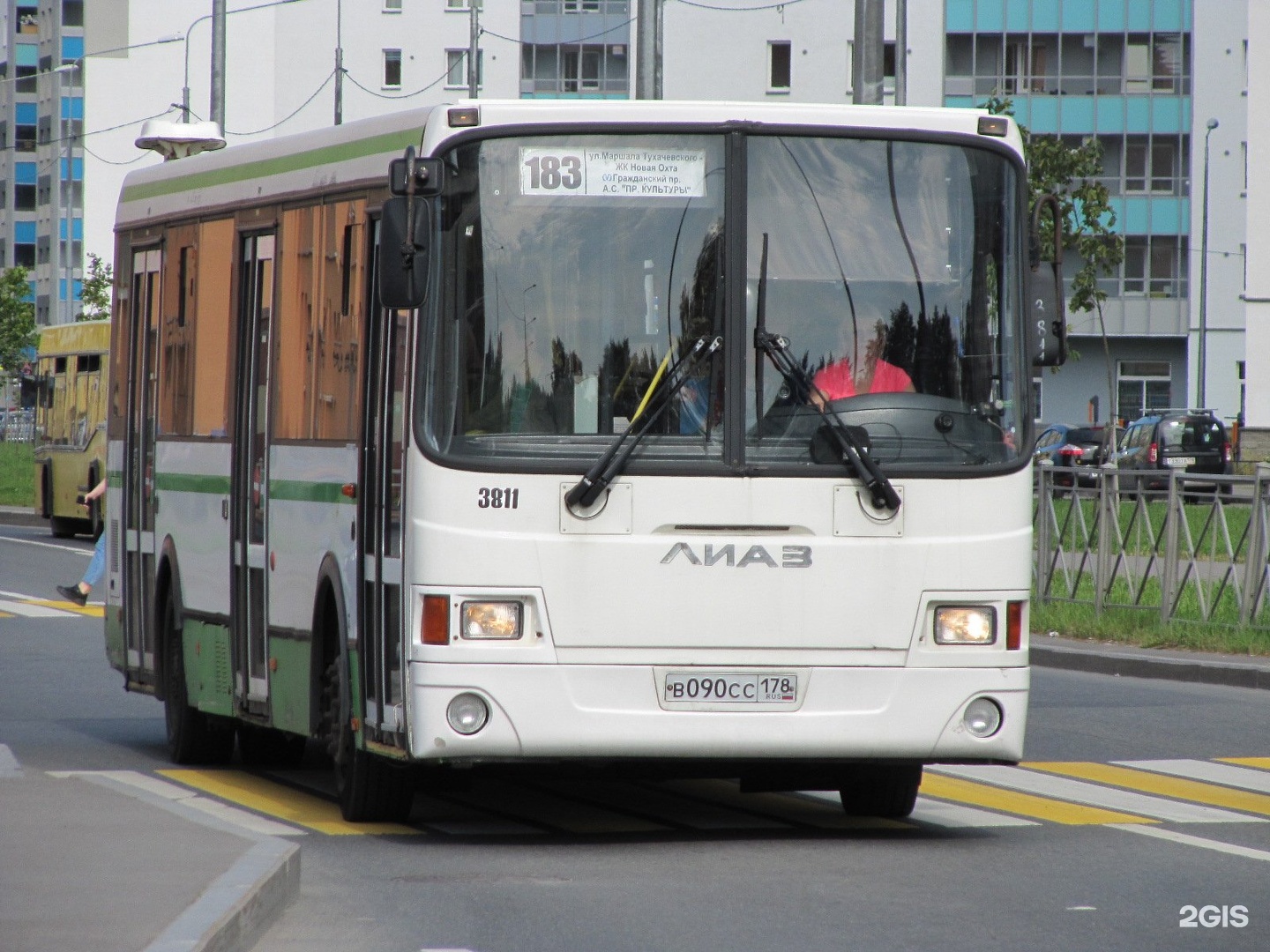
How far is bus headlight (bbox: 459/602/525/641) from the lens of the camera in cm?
888

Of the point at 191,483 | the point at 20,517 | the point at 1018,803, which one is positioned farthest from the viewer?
the point at 20,517

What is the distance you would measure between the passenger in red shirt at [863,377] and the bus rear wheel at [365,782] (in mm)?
2276

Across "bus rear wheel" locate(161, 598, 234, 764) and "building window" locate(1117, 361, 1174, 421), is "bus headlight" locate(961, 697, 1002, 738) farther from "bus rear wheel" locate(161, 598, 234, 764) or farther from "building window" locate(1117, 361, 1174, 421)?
"building window" locate(1117, 361, 1174, 421)

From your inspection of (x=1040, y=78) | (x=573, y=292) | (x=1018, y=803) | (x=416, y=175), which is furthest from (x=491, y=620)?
(x=1040, y=78)

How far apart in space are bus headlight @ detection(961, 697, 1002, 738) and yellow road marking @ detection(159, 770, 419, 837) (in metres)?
2.22

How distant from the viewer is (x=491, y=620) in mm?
8898

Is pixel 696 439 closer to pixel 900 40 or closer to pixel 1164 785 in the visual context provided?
pixel 1164 785

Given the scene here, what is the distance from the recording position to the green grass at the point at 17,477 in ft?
159

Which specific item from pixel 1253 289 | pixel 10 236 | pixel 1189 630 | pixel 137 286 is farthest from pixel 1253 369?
pixel 10 236

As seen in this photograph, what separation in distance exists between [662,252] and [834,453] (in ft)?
3.19

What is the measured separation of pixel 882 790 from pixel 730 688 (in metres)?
1.51

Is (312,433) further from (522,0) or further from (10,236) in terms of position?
(10,236)

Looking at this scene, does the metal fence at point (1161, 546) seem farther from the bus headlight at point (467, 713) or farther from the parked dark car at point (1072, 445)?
the parked dark car at point (1072, 445)

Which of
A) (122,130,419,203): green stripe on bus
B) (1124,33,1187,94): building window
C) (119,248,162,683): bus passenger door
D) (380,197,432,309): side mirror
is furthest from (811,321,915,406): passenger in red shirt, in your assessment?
(1124,33,1187,94): building window
